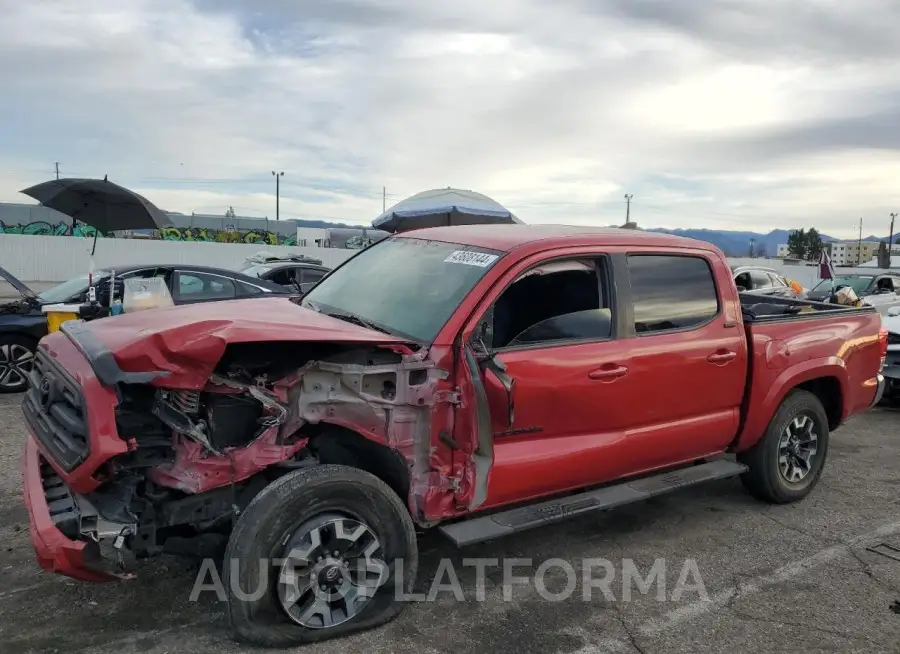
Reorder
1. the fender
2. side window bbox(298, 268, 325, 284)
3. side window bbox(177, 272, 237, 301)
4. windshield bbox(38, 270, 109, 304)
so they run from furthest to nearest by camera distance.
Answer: side window bbox(298, 268, 325, 284)
side window bbox(177, 272, 237, 301)
windshield bbox(38, 270, 109, 304)
the fender

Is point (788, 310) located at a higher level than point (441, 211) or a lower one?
lower

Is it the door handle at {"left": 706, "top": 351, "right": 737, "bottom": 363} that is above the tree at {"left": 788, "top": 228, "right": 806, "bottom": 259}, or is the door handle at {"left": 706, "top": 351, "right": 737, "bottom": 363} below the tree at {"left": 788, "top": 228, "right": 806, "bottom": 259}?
below

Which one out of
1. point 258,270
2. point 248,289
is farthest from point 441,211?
point 248,289

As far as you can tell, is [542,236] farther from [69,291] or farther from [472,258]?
[69,291]

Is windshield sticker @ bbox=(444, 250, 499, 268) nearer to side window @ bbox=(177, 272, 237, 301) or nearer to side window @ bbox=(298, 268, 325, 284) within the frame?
side window @ bbox=(177, 272, 237, 301)

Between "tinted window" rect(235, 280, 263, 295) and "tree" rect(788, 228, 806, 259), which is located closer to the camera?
"tinted window" rect(235, 280, 263, 295)

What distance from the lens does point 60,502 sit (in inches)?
124

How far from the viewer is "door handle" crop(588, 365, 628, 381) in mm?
3884

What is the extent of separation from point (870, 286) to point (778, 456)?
40.1 ft

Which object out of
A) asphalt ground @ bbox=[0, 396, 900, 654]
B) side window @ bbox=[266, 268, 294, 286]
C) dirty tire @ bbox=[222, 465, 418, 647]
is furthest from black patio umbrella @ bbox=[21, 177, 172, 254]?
dirty tire @ bbox=[222, 465, 418, 647]

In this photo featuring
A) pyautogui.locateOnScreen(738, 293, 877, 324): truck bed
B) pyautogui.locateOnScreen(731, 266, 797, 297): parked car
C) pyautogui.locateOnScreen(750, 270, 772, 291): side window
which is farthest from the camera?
pyautogui.locateOnScreen(750, 270, 772, 291): side window

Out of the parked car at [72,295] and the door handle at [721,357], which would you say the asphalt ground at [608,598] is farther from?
the parked car at [72,295]
